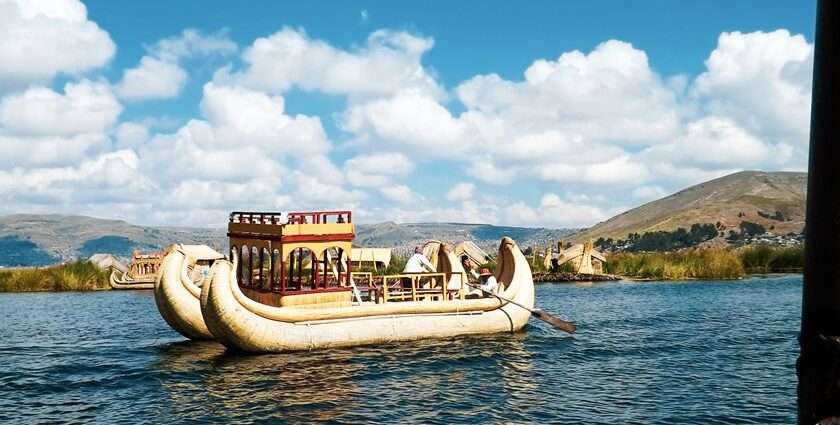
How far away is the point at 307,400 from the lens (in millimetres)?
15984

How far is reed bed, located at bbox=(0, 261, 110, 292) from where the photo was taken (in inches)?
2096

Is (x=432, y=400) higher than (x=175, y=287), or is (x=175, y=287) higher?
(x=175, y=287)

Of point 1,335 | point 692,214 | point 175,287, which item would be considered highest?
point 692,214

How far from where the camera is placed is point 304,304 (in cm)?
2270

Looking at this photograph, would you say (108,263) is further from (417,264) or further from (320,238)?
(320,238)

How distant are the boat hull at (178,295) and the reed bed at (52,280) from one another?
114 feet

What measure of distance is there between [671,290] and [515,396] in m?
34.9

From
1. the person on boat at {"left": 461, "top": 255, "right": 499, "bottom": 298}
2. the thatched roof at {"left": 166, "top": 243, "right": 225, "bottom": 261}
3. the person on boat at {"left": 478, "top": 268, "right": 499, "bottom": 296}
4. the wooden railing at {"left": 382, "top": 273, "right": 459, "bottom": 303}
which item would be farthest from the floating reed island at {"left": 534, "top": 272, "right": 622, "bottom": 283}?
the wooden railing at {"left": 382, "top": 273, "right": 459, "bottom": 303}

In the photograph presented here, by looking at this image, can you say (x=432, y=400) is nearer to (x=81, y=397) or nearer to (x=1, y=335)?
(x=81, y=397)

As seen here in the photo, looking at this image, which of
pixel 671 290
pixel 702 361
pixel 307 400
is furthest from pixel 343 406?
pixel 671 290

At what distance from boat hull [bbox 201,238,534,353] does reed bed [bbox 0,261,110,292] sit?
38838 mm

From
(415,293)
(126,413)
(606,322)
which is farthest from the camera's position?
(606,322)

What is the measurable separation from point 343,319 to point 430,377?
4639mm

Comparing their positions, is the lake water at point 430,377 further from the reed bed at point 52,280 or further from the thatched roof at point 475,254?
the thatched roof at point 475,254
